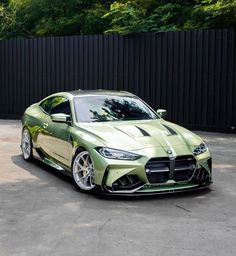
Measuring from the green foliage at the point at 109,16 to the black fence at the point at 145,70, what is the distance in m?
0.81

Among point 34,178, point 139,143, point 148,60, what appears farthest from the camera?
point 148,60

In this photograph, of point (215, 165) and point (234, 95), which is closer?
point (215, 165)

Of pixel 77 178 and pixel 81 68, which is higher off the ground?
pixel 81 68

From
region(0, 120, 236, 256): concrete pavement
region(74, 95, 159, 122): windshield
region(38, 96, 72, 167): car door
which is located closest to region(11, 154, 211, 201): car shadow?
region(0, 120, 236, 256): concrete pavement

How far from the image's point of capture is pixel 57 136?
8617 mm

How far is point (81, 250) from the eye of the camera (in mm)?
5180

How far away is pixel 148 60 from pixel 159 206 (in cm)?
879

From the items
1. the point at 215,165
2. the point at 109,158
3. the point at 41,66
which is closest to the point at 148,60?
the point at 41,66

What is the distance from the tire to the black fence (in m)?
5.55

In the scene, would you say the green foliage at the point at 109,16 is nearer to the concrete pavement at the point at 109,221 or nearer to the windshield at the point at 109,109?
the windshield at the point at 109,109

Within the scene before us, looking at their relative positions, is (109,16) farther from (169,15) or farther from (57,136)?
(57,136)

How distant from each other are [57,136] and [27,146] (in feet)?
5.61

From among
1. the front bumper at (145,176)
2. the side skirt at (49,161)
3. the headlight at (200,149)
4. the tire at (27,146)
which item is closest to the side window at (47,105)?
the tire at (27,146)

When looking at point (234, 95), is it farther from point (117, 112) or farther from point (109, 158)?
point (109, 158)
